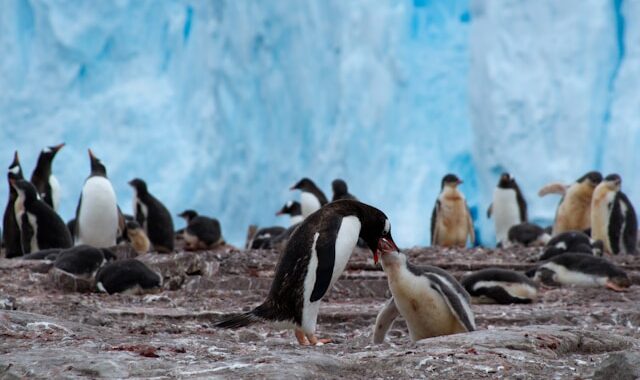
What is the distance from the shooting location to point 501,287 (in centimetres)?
616

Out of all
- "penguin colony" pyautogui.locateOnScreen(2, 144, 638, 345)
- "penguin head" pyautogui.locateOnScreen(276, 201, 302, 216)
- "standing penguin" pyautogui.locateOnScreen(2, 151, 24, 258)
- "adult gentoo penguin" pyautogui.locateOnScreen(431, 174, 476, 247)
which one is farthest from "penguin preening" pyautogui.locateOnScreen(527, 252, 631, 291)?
"penguin head" pyautogui.locateOnScreen(276, 201, 302, 216)

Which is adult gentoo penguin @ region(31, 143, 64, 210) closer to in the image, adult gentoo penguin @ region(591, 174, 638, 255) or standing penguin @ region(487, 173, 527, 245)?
standing penguin @ region(487, 173, 527, 245)

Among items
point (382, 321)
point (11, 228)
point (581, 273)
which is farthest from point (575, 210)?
point (382, 321)

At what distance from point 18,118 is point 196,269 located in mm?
10867

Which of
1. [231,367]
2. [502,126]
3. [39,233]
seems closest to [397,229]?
[502,126]

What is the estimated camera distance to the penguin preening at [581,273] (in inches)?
268

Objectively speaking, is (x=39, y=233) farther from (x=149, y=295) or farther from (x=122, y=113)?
(x=122, y=113)

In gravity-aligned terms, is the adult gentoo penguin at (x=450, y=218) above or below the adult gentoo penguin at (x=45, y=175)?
below

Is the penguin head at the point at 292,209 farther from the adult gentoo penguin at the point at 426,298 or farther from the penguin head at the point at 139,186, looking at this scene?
the adult gentoo penguin at the point at 426,298

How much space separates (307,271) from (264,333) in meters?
0.97

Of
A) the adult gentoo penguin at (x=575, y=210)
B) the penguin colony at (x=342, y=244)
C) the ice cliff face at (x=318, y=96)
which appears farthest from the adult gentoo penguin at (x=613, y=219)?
the ice cliff face at (x=318, y=96)

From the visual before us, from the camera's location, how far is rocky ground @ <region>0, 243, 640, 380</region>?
297 cm

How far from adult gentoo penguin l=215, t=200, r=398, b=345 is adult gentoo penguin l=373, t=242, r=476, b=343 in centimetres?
28

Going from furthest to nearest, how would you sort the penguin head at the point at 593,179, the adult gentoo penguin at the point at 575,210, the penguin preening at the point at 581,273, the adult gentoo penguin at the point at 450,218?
1. the adult gentoo penguin at the point at 450,218
2. the adult gentoo penguin at the point at 575,210
3. the penguin head at the point at 593,179
4. the penguin preening at the point at 581,273
